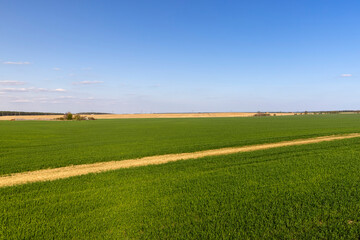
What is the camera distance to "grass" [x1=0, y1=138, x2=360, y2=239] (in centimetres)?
591

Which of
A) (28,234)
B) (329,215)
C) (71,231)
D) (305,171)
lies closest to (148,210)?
(71,231)

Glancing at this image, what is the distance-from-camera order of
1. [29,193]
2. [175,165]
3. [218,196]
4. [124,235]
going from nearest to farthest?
[124,235] < [218,196] < [29,193] < [175,165]

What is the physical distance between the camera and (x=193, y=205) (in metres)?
7.37

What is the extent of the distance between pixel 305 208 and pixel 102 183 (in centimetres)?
837

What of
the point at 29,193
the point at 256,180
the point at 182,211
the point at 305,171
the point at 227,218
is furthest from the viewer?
the point at 305,171

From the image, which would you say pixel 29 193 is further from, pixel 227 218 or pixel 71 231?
pixel 227 218

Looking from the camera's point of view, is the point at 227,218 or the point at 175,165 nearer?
the point at 227,218

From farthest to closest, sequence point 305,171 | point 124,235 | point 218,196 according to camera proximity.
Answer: point 305,171 → point 218,196 → point 124,235

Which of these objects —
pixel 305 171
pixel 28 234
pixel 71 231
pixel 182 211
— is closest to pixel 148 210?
pixel 182 211

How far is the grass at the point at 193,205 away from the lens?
19.4 ft

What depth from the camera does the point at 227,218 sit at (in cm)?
647

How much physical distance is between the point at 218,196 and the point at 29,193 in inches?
306

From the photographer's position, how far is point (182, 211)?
6.97 m

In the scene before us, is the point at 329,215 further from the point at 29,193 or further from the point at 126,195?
the point at 29,193
